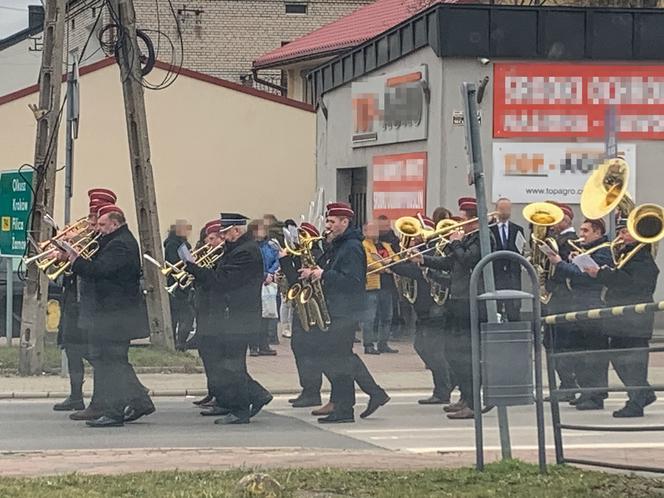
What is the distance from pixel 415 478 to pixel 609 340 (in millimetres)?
4694

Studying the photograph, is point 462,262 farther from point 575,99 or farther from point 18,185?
point 575,99

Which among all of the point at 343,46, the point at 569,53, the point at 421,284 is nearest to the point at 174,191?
→ the point at 343,46

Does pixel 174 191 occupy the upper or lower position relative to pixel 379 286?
upper

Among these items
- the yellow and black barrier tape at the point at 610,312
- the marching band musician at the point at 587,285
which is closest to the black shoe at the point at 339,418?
the marching band musician at the point at 587,285

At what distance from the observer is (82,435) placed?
1130cm

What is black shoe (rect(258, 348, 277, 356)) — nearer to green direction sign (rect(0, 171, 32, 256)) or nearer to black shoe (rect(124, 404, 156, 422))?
green direction sign (rect(0, 171, 32, 256))

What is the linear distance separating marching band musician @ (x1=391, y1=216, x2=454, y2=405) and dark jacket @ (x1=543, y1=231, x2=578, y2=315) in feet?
3.42

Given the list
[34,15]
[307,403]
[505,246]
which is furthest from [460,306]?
[34,15]

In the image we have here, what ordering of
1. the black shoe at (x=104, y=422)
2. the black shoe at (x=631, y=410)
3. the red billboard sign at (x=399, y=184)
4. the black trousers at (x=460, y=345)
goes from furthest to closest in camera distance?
the red billboard sign at (x=399, y=184) → the black trousers at (x=460, y=345) → the black shoe at (x=104, y=422) → the black shoe at (x=631, y=410)

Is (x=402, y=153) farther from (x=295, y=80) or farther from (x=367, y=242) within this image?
(x=295, y=80)

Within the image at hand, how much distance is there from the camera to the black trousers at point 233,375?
12.1 metres

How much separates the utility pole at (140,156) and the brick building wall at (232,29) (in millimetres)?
30792

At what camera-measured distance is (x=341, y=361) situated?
12.4 metres

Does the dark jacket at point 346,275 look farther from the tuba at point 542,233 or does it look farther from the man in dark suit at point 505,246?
the man in dark suit at point 505,246
